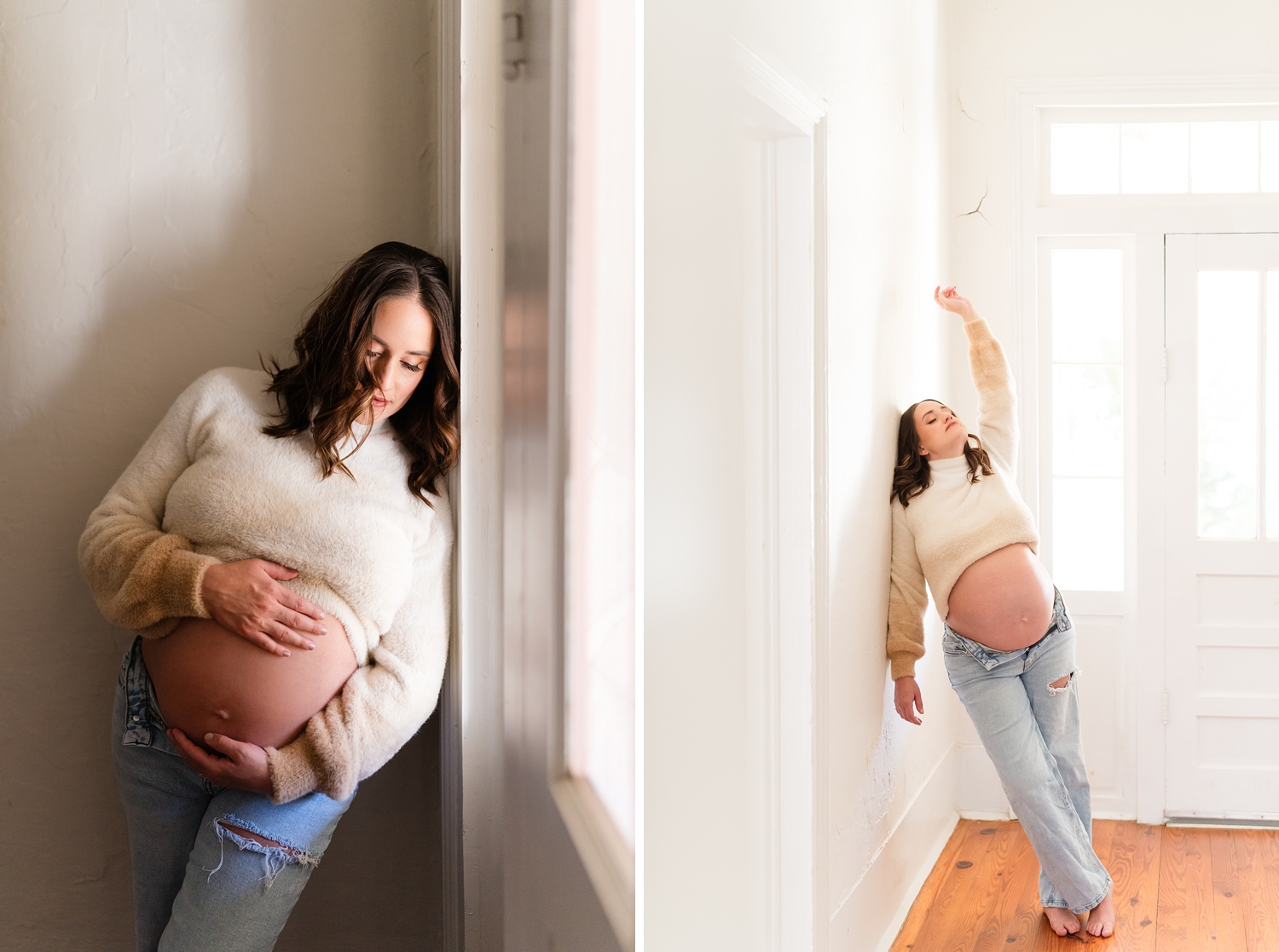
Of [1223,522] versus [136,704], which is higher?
[1223,522]

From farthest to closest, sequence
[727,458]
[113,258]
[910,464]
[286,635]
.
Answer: [113,258]
[286,635]
[910,464]
[727,458]

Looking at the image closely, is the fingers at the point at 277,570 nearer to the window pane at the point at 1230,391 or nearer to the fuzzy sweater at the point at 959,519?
the fuzzy sweater at the point at 959,519

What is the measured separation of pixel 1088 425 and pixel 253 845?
3.46 feet

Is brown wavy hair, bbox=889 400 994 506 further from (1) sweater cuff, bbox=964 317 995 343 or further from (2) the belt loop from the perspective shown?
(2) the belt loop

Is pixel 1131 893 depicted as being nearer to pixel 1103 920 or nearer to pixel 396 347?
pixel 1103 920

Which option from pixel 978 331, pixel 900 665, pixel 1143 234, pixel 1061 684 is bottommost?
pixel 1061 684

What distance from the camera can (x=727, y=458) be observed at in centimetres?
27

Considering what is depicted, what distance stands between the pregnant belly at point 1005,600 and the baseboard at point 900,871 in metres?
0.14

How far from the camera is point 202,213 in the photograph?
1021 millimetres

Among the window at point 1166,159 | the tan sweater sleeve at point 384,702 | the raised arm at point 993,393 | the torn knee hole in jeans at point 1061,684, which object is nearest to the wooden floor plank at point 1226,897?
the torn knee hole in jeans at point 1061,684

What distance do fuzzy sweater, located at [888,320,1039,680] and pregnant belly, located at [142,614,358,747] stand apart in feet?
2.16

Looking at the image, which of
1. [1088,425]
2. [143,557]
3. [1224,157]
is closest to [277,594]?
[143,557]

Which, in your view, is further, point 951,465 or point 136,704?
point 136,704

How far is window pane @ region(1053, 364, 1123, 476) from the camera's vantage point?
0.78 m
